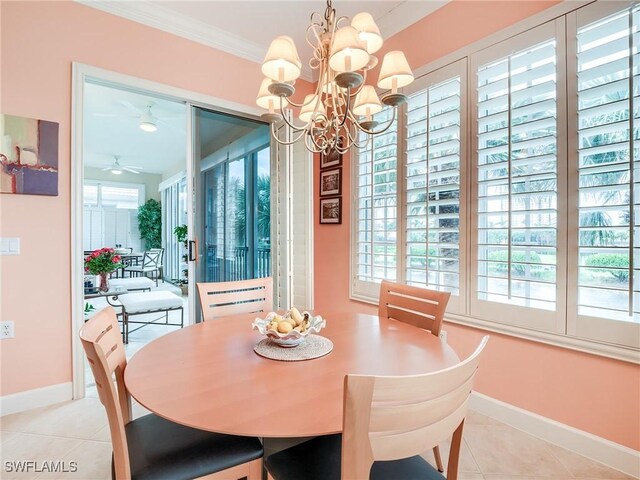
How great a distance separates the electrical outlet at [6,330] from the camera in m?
2.08

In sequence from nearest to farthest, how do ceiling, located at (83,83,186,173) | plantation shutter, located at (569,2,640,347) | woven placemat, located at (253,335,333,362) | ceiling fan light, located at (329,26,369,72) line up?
woven placemat, located at (253,335,333,362) < ceiling fan light, located at (329,26,369,72) < plantation shutter, located at (569,2,640,347) < ceiling, located at (83,83,186,173)

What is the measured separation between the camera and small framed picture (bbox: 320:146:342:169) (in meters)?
3.19

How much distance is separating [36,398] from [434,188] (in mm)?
3108

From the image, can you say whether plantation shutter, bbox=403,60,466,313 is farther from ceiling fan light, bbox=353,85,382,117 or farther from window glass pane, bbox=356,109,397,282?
ceiling fan light, bbox=353,85,382,117

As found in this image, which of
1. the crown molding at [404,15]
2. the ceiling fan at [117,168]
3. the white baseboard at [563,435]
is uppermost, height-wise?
the crown molding at [404,15]

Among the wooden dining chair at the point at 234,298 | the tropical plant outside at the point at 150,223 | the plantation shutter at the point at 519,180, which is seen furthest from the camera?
the tropical plant outside at the point at 150,223

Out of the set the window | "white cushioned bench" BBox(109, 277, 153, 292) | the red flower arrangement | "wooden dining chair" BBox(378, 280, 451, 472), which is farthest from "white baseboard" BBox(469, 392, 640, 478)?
the window

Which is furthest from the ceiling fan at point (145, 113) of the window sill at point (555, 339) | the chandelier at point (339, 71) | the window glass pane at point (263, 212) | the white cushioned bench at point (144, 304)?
the window sill at point (555, 339)

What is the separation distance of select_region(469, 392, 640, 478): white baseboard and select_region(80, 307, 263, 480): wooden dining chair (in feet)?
5.45

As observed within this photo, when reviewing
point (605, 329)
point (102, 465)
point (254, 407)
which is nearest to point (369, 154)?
point (605, 329)

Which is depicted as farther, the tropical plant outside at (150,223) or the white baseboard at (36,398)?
the tropical plant outside at (150,223)

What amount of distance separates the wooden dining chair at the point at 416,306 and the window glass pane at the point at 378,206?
0.73 meters

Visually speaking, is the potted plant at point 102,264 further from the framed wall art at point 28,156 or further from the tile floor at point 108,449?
the tile floor at point 108,449

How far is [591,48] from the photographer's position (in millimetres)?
1635
